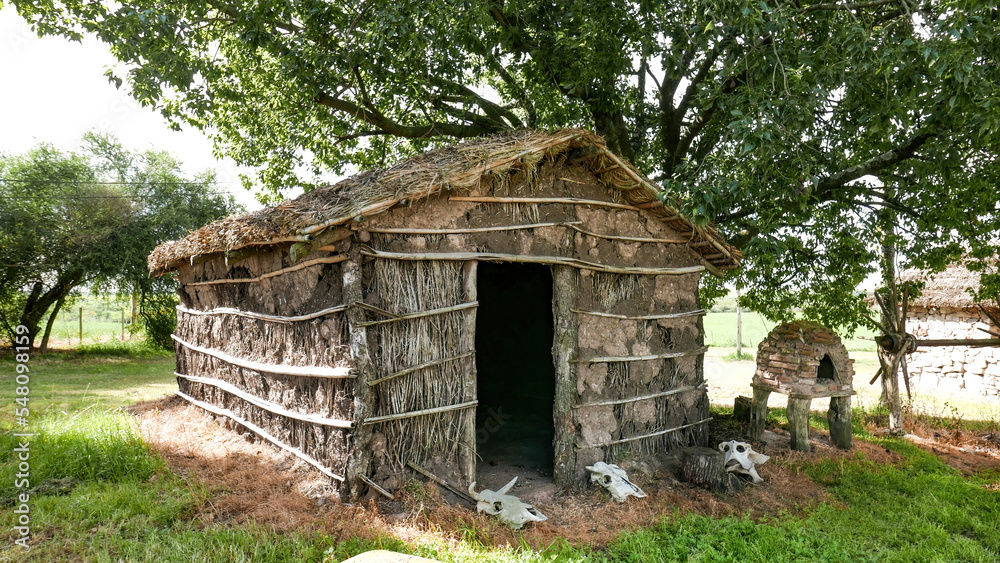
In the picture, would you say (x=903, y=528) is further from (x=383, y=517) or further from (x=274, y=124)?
Answer: (x=274, y=124)

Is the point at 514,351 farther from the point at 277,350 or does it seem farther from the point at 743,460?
the point at 277,350

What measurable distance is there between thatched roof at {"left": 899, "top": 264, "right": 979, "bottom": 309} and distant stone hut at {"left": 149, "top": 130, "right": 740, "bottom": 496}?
27.7 feet

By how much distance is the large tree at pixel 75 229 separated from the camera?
14.4 meters

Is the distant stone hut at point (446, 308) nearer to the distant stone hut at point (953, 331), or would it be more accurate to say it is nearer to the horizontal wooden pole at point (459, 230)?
the horizontal wooden pole at point (459, 230)

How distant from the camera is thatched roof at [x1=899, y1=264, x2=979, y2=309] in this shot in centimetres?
1205

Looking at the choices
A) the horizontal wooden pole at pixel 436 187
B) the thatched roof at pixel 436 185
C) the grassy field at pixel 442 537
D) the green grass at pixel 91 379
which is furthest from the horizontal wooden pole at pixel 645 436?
the green grass at pixel 91 379

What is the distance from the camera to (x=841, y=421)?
7.40 metres

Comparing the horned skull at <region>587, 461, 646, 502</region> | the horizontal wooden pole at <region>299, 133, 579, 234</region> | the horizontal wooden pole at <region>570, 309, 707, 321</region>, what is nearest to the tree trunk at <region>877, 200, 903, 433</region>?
the horizontal wooden pole at <region>570, 309, 707, 321</region>

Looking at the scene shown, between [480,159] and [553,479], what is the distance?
3481 mm

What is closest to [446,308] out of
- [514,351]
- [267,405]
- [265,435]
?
[267,405]

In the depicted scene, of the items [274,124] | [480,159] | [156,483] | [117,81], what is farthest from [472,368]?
[274,124]

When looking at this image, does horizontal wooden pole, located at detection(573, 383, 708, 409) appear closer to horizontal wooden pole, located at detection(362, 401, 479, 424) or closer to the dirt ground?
the dirt ground

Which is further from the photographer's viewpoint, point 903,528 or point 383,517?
point 903,528

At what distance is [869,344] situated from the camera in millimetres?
23734
